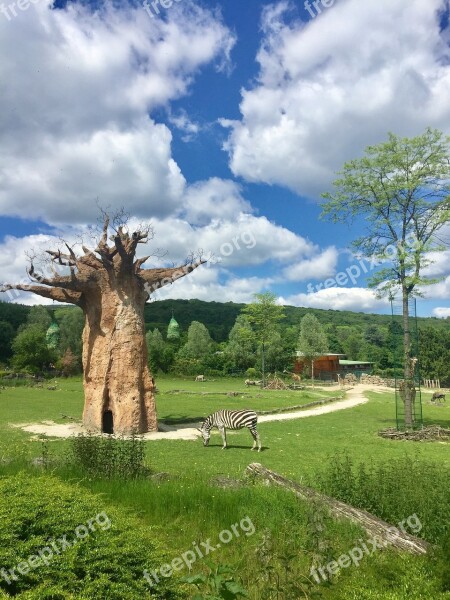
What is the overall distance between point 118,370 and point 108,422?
8.20 feet

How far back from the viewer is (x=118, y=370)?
20031 millimetres

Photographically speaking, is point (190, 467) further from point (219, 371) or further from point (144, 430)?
point (219, 371)

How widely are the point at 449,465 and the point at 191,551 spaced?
9938mm

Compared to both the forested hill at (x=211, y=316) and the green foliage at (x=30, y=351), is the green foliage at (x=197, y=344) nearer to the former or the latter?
the forested hill at (x=211, y=316)

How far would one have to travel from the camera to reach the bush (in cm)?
413

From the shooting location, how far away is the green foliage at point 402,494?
6660mm

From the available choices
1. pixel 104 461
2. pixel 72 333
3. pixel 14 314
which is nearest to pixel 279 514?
pixel 104 461

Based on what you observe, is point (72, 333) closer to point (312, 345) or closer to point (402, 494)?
point (312, 345)

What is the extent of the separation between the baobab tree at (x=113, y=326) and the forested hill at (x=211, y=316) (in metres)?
71.7

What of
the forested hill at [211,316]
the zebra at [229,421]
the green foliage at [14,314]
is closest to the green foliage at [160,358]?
the forested hill at [211,316]

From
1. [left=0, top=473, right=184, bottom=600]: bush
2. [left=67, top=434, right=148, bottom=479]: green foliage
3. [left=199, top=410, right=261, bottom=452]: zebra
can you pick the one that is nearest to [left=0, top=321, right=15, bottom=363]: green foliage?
[left=199, top=410, right=261, bottom=452]: zebra

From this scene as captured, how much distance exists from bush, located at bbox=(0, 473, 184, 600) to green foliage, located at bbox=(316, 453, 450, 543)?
12.6 ft

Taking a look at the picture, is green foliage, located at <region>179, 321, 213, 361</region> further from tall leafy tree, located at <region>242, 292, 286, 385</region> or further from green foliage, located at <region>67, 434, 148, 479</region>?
green foliage, located at <region>67, 434, 148, 479</region>

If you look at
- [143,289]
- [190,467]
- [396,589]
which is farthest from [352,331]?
[396,589]
